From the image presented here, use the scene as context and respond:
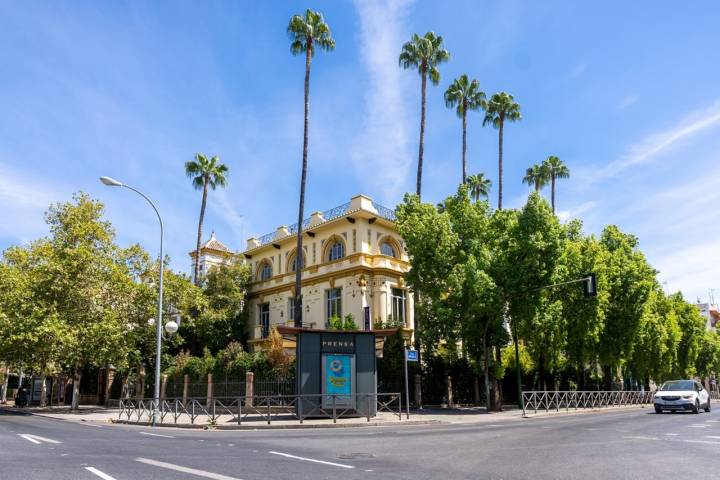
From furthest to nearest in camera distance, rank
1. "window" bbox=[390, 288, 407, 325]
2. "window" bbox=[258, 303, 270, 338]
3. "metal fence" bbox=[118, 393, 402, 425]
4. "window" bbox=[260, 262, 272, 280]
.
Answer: "window" bbox=[260, 262, 272, 280]
"window" bbox=[258, 303, 270, 338]
"window" bbox=[390, 288, 407, 325]
"metal fence" bbox=[118, 393, 402, 425]

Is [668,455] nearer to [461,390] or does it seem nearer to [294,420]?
[294,420]

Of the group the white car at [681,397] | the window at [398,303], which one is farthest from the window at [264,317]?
the white car at [681,397]

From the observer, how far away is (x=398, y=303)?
37750 mm

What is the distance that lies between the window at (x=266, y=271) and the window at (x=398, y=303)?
39.1ft

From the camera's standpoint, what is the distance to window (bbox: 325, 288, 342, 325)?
3750cm

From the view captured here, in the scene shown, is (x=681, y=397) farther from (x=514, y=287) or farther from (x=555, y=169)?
(x=555, y=169)

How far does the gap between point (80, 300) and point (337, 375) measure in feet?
61.3

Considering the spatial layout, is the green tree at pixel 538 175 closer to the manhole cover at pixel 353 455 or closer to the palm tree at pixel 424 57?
the palm tree at pixel 424 57

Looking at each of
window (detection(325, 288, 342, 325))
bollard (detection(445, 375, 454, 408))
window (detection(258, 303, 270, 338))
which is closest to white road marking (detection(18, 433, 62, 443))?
bollard (detection(445, 375, 454, 408))

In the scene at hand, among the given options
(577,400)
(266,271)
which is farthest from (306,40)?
(577,400)

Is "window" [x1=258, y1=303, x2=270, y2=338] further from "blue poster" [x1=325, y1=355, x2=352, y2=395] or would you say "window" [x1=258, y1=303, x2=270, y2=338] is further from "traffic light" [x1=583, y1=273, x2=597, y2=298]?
"traffic light" [x1=583, y1=273, x2=597, y2=298]

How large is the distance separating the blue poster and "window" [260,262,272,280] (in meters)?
22.9

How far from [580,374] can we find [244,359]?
23.6 m

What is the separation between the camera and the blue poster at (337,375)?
72.4ft
